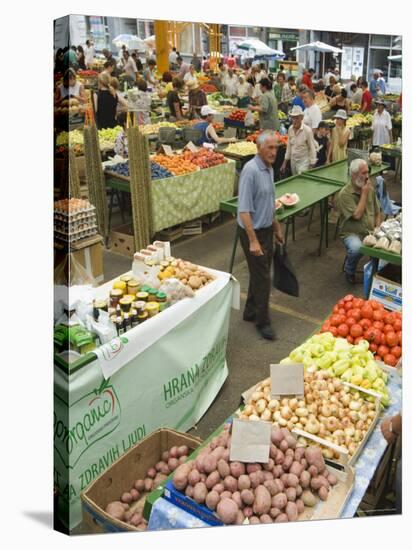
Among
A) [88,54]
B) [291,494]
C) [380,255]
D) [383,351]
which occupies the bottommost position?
[291,494]

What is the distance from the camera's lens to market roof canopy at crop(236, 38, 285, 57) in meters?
3.21

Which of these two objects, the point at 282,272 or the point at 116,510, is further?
the point at 282,272

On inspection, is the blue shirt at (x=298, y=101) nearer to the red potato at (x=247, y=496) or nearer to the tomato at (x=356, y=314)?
the tomato at (x=356, y=314)

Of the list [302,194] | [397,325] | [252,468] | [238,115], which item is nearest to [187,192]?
[238,115]

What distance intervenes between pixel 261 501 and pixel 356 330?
1.50 meters

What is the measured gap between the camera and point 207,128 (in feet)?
15.7

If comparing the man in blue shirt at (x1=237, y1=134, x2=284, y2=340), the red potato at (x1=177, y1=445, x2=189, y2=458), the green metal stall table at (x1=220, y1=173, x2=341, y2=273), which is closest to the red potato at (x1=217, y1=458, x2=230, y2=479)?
the red potato at (x1=177, y1=445, x2=189, y2=458)

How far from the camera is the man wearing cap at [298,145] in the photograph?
12.4 ft

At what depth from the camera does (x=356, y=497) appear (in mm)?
2990

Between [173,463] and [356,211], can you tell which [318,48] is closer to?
[356,211]

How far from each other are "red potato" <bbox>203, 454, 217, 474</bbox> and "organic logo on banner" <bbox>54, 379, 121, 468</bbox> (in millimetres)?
746

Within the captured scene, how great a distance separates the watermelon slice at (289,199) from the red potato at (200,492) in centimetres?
187

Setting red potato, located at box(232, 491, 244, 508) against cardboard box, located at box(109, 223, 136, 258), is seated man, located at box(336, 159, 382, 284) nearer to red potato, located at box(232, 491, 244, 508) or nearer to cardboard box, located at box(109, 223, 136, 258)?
cardboard box, located at box(109, 223, 136, 258)

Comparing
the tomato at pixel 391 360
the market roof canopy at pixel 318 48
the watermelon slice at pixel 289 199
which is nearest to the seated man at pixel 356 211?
the watermelon slice at pixel 289 199
